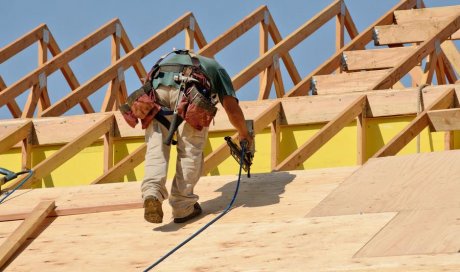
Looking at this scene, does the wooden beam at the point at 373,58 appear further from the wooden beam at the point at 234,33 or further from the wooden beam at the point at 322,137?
the wooden beam at the point at 322,137

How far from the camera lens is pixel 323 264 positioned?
5.78 meters

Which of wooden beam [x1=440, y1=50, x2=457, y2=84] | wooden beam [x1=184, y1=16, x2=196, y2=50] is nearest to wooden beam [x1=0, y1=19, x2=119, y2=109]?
wooden beam [x1=184, y1=16, x2=196, y2=50]

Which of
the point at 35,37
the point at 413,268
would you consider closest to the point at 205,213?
the point at 413,268

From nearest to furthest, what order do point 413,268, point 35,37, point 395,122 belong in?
point 413,268 < point 395,122 < point 35,37

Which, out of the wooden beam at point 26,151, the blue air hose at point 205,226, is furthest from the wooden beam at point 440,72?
the blue air hose at point 205,226

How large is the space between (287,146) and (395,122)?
43.4 inches

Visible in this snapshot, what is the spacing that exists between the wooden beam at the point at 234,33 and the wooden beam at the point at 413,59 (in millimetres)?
2740

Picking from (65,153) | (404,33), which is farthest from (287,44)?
(65,153)

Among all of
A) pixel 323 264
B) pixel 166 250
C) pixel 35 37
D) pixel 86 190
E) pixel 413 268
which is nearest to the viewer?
pixel 413 268

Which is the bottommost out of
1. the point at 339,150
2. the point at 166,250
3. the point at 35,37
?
the point at 339,150

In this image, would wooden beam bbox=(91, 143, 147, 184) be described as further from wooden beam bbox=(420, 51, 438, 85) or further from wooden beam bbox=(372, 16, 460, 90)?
wooden beam bbox=(420, 51, 438, 85)

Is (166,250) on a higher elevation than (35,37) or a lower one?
lower

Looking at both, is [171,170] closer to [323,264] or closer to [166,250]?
[166,250]

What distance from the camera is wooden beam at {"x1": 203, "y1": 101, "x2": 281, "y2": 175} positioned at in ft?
29.5
